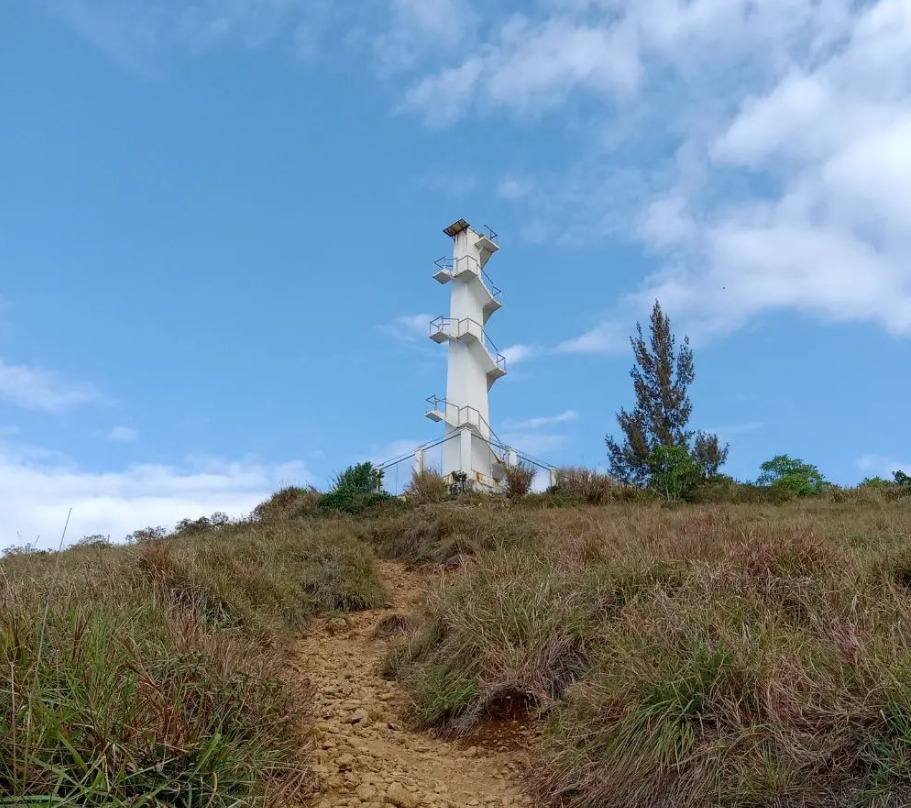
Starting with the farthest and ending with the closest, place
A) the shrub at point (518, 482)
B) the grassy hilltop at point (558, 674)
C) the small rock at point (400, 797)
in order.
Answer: the shrub at point (518, 482), the small rock at point (400, 797), the grassy hilltop at point (558, 674)

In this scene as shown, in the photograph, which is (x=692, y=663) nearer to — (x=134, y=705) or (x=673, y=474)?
(x=134, y=705)

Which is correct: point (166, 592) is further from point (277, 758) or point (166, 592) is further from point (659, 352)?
point (659, 352)

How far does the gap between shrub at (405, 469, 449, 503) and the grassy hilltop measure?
9.98 m

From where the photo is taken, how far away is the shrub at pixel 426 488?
16969mm

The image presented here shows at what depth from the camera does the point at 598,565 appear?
6031 millimetres

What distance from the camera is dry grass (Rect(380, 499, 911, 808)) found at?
322cm

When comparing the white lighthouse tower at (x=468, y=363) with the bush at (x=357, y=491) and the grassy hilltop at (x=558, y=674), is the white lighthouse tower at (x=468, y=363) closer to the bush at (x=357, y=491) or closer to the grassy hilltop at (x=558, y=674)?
the bush at (x=357, y=491)

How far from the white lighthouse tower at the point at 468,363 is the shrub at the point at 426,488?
154 inches

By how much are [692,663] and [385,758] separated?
1.93 meters

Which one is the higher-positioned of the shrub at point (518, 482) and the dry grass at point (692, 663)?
the shrub at point (518, 482)

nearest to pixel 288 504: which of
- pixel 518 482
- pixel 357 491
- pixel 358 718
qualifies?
pixel 357 491

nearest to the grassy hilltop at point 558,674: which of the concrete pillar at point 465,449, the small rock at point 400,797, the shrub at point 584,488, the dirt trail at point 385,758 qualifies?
the dirt trail at point 385,758

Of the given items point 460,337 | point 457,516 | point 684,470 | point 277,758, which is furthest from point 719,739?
point 460,337

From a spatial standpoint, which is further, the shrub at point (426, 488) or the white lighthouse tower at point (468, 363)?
the white lighthouse tower at point (468, 363)
